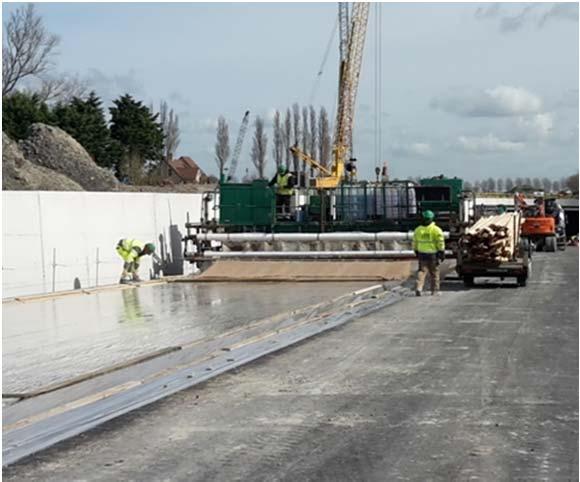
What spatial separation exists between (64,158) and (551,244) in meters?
24.0

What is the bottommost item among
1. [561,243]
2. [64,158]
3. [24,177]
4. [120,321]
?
[561,243]

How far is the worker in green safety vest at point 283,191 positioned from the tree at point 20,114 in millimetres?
30933

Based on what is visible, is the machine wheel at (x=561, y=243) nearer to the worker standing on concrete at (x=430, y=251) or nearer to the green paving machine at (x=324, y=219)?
the green paving machine at (x=324, y=219)

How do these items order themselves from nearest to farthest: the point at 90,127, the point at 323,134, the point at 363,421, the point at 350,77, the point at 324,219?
the point at 363,421 → the point at 324,219 → the point at 350,77 → the point at 90,127 → the point at 323,134

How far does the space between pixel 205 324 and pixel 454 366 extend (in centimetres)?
474

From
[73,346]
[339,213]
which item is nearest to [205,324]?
[73,346]

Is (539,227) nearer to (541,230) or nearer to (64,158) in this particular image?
(541,230)

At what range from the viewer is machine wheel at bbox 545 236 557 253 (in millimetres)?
40812

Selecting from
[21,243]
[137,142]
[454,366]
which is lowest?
[454,366]

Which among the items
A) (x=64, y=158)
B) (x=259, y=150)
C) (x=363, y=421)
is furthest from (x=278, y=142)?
(x=363, y=421)

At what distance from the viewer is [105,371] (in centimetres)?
996

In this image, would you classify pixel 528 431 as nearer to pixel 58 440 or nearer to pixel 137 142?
pixel 58 440

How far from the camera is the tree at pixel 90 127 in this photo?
61312 mm

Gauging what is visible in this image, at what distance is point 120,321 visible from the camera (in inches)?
575
